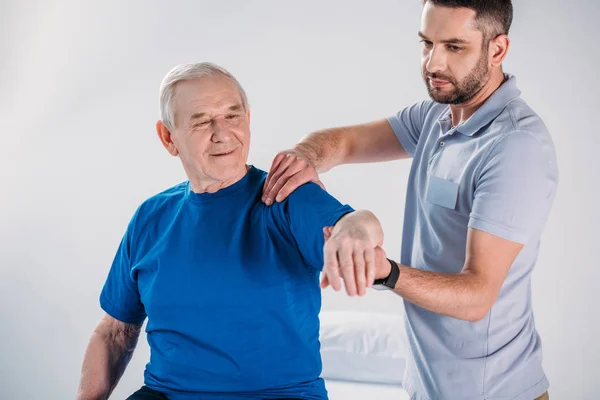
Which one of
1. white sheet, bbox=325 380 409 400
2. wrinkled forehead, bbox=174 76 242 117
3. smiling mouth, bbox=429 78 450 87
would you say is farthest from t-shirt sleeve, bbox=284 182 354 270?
white sheet, bbox=325 380 409 400

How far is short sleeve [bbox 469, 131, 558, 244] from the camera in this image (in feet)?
5.52

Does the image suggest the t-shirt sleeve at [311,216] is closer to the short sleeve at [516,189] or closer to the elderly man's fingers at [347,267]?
the elderly man's fingers at [347,267]

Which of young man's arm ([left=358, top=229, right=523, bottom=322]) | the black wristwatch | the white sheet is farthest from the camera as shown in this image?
the white sheet

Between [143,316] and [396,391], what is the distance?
1.24 meters

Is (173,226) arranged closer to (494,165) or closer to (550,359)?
(494,165)

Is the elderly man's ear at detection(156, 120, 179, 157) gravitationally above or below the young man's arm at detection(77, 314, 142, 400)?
above

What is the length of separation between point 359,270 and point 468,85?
2.49 feet

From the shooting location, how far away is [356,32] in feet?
11.1

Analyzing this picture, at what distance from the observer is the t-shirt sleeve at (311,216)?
5.12 feet

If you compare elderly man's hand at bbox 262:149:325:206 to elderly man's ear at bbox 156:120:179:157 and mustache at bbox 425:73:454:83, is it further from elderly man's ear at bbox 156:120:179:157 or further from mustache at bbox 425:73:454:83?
mustache at bbox 425:73:454:83

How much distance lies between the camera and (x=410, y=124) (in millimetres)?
2262

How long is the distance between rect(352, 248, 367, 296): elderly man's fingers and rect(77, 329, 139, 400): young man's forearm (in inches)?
36.8

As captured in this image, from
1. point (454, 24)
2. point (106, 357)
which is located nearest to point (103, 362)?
point (106, 357)

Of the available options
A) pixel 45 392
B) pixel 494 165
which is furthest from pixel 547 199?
pixel 45 392
